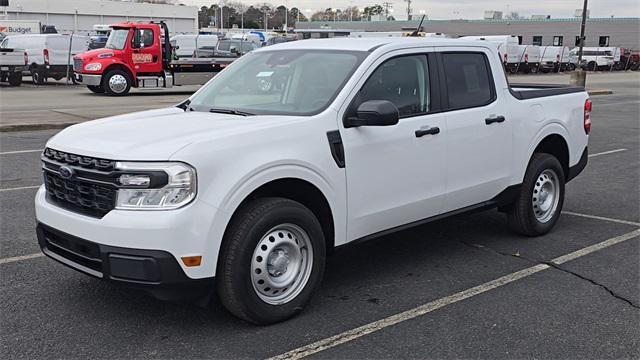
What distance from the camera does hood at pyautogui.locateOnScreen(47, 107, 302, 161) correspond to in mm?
3740

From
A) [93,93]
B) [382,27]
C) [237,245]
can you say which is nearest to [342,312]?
[237,245]

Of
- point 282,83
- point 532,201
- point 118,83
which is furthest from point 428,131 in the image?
point 118,83

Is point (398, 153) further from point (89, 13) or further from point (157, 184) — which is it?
point (89, 13)

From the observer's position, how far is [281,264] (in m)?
4.20

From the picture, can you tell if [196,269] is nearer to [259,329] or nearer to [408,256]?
[259,329]

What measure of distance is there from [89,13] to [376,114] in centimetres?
9472

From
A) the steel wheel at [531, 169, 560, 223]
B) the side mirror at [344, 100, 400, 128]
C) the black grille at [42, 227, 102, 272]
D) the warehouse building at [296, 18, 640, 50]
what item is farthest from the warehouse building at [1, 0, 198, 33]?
the side mirror at [344, 100, 400, 128]

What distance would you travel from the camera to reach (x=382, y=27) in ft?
303

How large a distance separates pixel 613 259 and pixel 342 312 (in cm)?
270

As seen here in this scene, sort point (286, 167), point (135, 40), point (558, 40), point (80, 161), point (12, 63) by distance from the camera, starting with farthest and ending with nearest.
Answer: point (558, 40), point (12, 63), point (135, 40), point (286, 167), point (80, 161)

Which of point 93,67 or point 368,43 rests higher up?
point 368,43

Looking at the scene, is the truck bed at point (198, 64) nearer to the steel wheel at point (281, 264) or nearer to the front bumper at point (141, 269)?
the steel wheel at point (281, 264)

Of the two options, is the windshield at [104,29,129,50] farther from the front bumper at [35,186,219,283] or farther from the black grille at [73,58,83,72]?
the front bumper at [35,186,219,283]

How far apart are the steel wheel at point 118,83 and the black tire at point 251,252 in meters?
20.0
